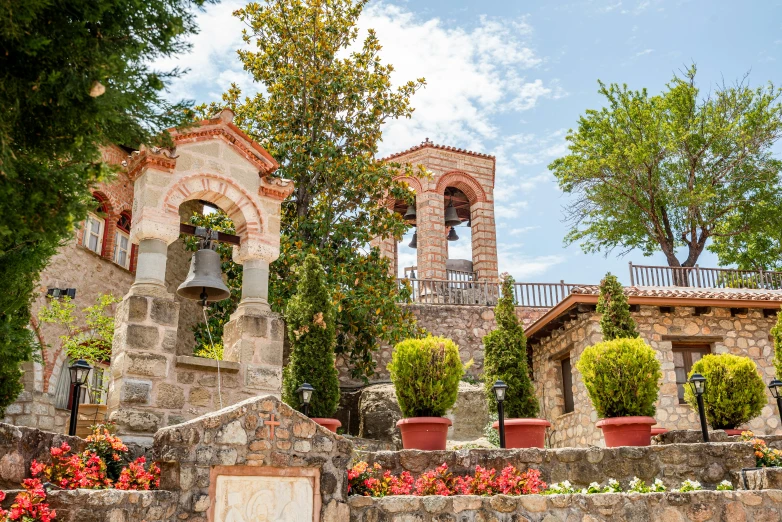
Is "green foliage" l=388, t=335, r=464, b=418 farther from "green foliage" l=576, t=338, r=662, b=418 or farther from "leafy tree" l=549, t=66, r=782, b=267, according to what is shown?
"leafy tree" l=549, t=66, r=782, b=267

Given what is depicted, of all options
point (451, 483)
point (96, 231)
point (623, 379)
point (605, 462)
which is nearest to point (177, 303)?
point (451, 483)

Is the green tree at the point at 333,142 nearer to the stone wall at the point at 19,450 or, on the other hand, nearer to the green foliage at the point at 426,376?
the green foliage at the point at 426,376

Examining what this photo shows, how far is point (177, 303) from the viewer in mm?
7238

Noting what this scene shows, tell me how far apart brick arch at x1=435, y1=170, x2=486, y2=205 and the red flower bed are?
15769 mm

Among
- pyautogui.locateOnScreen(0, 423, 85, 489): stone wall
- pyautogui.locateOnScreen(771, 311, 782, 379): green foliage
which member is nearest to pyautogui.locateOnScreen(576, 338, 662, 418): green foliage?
pyautogui.locateOnScreen(771, 311, 782, 379): green foliage

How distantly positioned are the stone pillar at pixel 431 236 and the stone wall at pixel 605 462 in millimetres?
13405

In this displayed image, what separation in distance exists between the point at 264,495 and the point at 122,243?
10526 mm

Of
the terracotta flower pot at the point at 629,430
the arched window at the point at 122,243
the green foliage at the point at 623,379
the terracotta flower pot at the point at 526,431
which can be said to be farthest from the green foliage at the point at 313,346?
the arched window at the point at 122,243

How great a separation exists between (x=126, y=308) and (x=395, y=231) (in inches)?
302

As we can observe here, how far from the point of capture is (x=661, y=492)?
6719mm

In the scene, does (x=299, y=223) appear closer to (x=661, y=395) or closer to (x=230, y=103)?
(x=230, y=103)

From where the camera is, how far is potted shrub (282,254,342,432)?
28.5ft

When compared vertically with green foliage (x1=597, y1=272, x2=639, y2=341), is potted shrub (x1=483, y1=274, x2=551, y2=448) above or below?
below

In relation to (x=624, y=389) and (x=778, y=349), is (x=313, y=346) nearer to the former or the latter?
(x=624, y=389)
